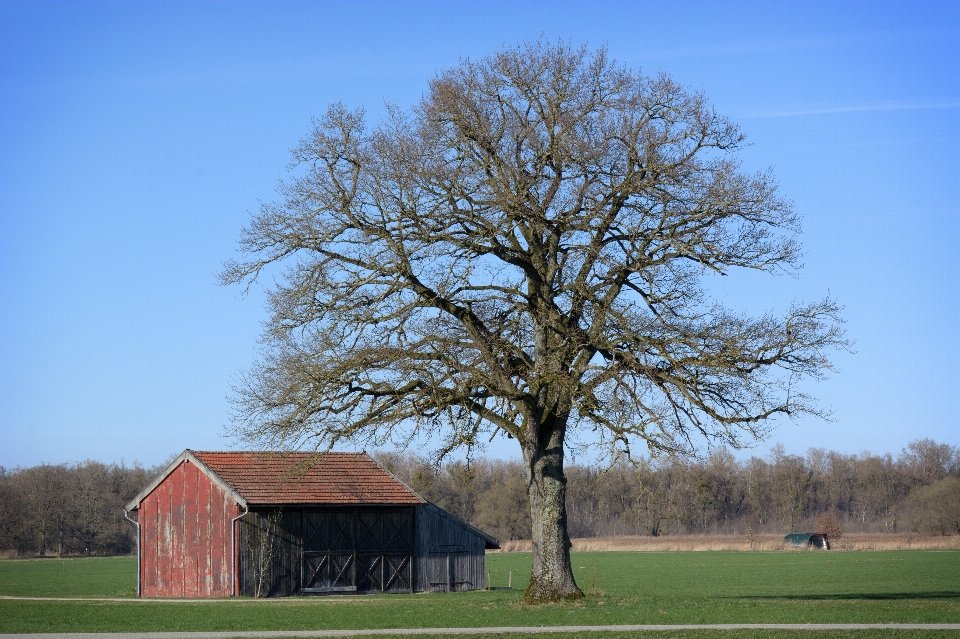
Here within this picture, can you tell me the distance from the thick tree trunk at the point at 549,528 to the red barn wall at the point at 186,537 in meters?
13.9

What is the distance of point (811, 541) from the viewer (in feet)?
283

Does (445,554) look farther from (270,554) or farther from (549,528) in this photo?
(549,528)

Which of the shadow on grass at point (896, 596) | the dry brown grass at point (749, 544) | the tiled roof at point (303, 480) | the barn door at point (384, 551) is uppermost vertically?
the tiled roof at point (303, 480)

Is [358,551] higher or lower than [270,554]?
lower

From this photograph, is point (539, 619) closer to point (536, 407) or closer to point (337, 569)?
point (536, 407)

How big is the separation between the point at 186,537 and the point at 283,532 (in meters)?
3.63

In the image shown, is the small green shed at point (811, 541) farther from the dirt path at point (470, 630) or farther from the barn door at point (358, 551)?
the dirt path at point (470, 630)

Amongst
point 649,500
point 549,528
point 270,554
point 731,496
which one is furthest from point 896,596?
point 731,496

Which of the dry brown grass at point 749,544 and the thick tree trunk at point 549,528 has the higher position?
the thick tree trunk at point 549,528

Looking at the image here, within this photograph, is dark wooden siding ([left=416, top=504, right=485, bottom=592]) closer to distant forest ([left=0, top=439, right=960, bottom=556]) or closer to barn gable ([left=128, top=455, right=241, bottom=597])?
barn gable ([left=128, top=455, right=241, bottom=597])

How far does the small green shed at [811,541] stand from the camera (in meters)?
85.2

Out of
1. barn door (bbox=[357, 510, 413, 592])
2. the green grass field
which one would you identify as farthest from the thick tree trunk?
barn door (bbox=[357, 510, 413, 592])

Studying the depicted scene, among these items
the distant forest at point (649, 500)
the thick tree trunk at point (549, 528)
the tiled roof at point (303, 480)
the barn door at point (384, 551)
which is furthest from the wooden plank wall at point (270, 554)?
the distant forest at point (649, 500)

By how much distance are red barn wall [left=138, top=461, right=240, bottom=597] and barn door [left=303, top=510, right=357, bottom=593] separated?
260 centimetres
